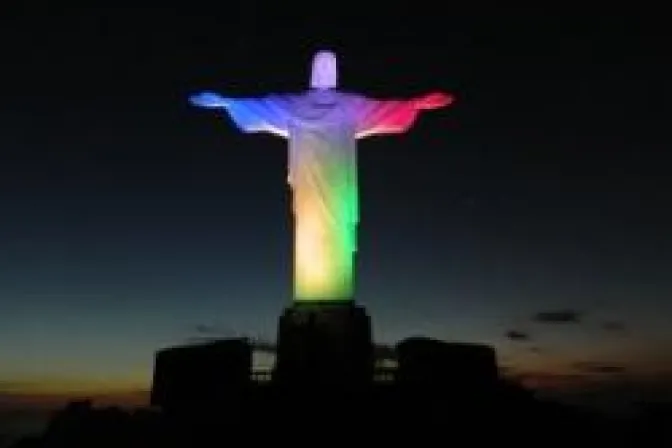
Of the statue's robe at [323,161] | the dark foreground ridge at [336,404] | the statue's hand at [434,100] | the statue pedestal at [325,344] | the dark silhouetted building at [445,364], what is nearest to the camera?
the dark foreground ridge at [336,404]

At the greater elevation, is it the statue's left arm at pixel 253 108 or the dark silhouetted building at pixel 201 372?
the statue's left arm at pixel 253 108

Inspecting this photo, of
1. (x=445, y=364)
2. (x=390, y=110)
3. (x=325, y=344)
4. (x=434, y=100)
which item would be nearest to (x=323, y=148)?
(x=390, y=110)

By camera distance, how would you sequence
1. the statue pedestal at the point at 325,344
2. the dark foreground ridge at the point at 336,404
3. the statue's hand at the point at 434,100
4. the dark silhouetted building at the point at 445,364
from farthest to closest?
the statue's hand at the point at 434,100 → the statue pedestal at the point at 325,344 → the dark silhouetted building at the point at 445,364 → the dark foreground ridge at the point at 336,404

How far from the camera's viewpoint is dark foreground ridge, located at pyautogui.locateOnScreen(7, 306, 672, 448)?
69.5ft

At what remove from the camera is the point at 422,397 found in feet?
74.0

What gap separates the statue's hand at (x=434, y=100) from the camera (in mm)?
26844

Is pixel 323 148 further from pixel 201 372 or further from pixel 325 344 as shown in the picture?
pixel 201 372

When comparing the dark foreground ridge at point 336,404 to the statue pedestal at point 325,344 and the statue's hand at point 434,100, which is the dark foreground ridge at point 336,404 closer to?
the statue pedestal at point 325,344

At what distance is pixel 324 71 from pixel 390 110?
2.02m

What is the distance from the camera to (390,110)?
2711 cm

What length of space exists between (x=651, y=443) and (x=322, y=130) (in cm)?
1077

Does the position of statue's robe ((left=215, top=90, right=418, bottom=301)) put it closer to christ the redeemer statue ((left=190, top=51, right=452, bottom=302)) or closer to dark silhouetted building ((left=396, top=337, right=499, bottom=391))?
christ the redeemer statue ((left=190, top=51, right=452, bottom=302))

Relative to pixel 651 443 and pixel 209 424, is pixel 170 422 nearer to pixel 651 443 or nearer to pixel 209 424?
pixel 209 424

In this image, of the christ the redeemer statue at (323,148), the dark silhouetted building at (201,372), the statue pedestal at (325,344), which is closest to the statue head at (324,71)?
the christ the redeemer statue at (323,148)
